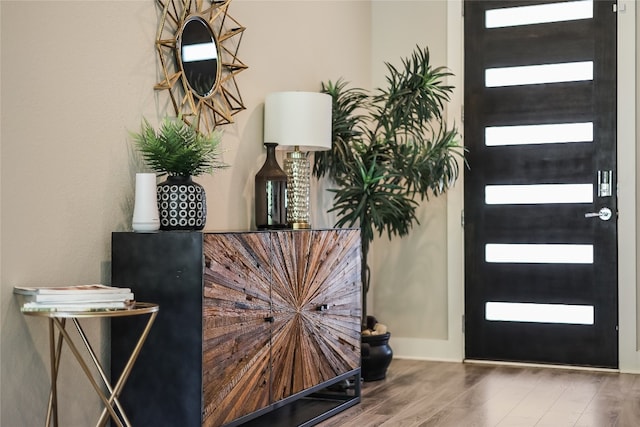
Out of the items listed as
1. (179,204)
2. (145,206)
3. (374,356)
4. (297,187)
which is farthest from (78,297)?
(374,356)

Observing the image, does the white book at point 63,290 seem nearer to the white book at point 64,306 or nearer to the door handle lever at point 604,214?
the white book at point 64,306

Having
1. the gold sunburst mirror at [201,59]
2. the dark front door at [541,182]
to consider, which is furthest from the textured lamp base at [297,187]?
the dark front door at [541,182]

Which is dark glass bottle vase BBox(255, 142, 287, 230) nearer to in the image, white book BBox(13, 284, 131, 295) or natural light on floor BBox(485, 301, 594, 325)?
white book BBox(13, 284, 131, 295)

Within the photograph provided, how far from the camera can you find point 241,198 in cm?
389

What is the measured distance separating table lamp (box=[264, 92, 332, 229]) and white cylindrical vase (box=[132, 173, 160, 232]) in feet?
3.51

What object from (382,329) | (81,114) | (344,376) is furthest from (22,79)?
(382,329)

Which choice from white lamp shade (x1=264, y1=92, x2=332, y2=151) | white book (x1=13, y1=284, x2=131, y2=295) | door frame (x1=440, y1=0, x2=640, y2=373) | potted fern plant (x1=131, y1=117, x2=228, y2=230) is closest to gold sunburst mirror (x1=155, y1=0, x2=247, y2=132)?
white lamp shade (x1=264, y1=92, x2=332, y2=151)

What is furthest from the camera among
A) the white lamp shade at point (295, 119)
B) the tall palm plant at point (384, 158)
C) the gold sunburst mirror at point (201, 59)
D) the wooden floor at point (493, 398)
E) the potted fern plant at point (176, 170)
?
the tall palm plant at point (384, 158)

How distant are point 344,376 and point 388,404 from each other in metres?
0.29

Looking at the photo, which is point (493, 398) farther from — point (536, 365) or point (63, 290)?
point (63, 290)

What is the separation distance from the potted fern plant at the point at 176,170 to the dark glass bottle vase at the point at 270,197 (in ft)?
2.36

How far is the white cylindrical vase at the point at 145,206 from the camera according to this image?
Result: 9.39ft

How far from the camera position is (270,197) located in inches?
148

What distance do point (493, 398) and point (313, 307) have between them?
1.22m
